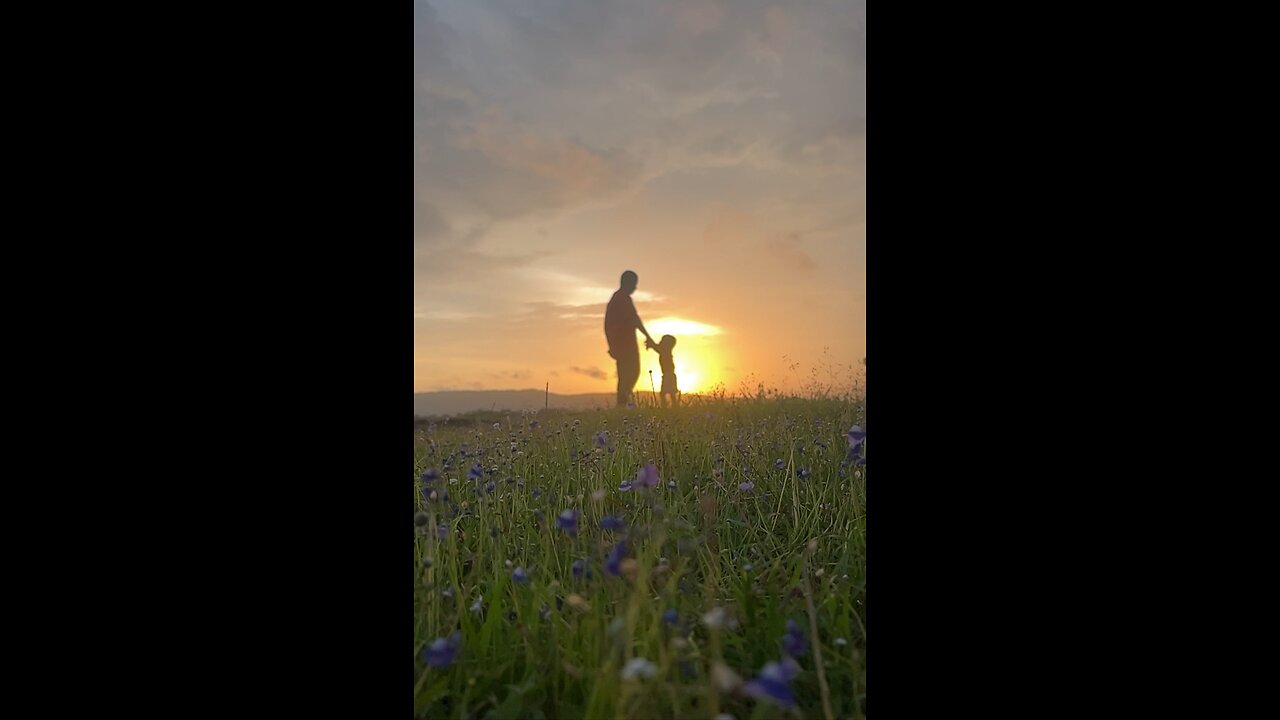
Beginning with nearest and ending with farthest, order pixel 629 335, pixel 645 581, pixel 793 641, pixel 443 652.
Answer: pixel 793 641
pixel 443 652
pixel 645 581
pixel 629 335

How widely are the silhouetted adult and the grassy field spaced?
488 mm

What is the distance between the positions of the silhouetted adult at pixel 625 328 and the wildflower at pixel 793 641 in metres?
0.99

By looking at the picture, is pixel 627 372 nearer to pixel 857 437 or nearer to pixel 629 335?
pixel 629 335

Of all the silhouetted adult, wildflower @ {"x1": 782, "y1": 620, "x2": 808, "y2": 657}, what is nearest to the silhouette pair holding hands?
the silhouetted adult

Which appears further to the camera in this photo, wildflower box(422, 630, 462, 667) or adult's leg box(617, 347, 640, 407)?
adult's leg box(617, 347, 640, 407)

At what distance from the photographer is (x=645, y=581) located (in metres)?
1.42

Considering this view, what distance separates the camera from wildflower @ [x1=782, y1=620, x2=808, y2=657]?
3.95 ft

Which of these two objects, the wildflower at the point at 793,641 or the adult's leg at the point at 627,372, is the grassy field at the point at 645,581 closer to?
the wildflower at the point at 793,641

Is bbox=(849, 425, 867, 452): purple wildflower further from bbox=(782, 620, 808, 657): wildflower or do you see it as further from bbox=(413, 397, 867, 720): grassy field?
bbox=(782, 620, 808, 657): wildflower

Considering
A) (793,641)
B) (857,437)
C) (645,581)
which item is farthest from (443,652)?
(857,437)

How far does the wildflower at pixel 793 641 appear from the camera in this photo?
47.4 inches

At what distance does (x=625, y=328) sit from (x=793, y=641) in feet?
6.72
